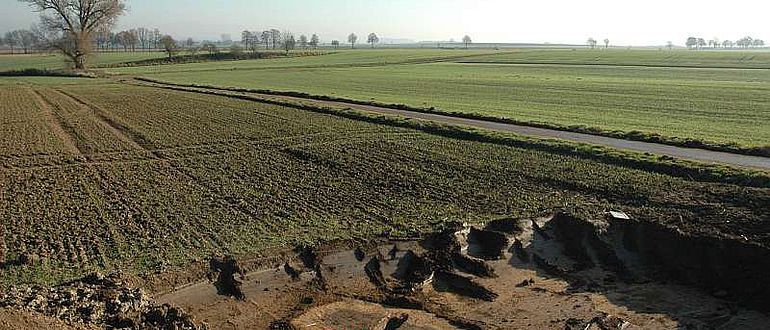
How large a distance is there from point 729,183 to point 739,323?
8692 mm

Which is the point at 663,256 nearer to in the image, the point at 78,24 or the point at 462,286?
the point at 462,286

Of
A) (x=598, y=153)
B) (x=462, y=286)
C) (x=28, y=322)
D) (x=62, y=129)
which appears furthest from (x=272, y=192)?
(x=62, y=129)

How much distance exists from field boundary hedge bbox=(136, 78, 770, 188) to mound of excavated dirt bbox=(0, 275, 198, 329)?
15.6 meters

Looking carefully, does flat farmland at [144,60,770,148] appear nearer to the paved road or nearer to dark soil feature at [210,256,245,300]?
the paved road

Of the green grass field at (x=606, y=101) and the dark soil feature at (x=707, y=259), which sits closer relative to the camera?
the dark soil feature at (x=707, y=259)

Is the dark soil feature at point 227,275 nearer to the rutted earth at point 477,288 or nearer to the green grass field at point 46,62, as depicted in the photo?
the rutted earth at point 477,288

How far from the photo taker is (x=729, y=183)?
57.8 ft

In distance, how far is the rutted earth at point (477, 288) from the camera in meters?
10.2

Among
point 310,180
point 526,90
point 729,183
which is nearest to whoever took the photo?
point 729,183

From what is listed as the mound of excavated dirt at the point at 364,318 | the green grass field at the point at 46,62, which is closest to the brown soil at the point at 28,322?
the mound of excavated dirt at the point at 364,318

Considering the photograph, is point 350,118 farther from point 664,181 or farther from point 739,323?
point 739,323

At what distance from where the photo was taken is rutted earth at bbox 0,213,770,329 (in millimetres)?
10234

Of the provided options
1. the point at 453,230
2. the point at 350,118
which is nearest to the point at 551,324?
the point at 453,230

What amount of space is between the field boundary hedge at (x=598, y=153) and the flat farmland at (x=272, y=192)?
72 centimetres
